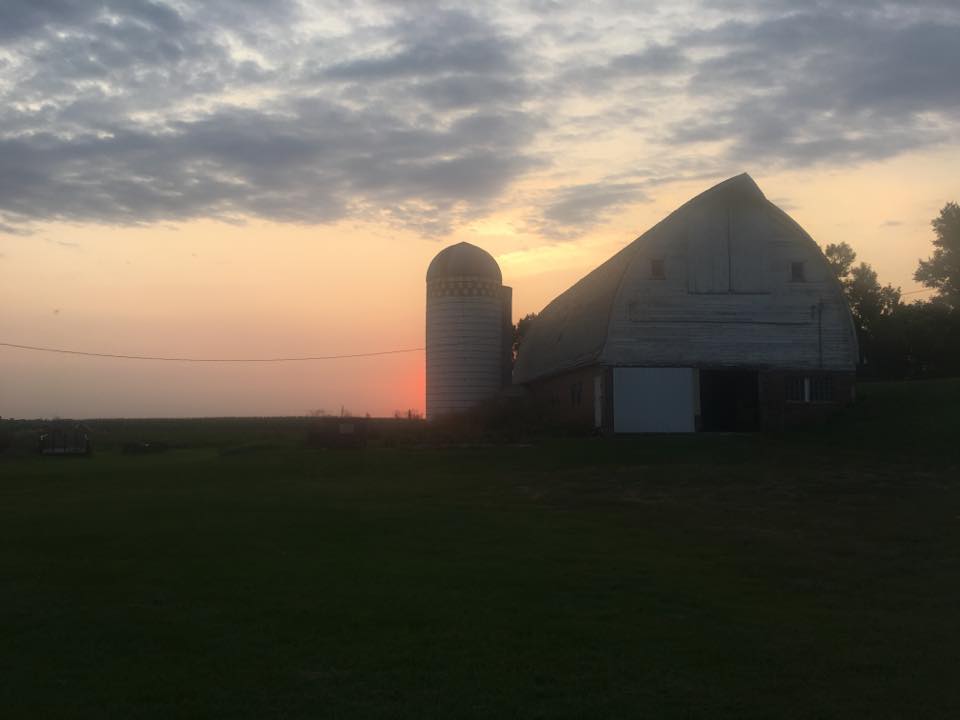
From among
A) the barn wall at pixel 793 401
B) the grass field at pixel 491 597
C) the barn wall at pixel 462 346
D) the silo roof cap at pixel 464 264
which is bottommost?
the grass field at pixel 491 597

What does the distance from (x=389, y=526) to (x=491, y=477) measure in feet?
27.8

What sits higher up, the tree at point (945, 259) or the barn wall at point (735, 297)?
the tree at point (945, 259)

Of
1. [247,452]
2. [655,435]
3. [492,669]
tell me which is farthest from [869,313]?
[492,669]

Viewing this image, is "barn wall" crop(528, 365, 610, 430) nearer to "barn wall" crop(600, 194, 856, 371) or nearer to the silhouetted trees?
"barn wall" crop(600, 194, 856, 371)

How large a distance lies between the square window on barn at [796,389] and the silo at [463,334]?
14.2 meters

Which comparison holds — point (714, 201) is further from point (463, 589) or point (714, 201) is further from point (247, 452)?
point (463, 589)

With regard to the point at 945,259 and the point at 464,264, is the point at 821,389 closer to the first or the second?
the point at 464,264

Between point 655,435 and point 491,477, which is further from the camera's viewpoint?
point 655,435

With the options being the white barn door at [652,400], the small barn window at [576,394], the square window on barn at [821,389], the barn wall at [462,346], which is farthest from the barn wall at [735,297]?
the barn wall at [462,346]

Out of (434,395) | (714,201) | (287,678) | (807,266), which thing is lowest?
(287,678)

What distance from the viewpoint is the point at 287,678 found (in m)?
9.20

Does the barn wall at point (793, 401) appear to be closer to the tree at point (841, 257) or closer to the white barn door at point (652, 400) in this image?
the white barn door at point (652, 400)

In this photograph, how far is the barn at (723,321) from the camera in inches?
1443

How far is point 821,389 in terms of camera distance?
1480 inches
